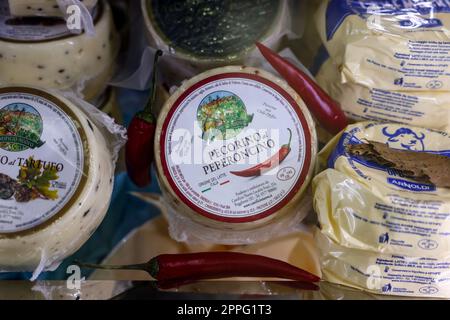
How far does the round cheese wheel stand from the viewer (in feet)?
3.70

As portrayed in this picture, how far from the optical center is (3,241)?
0.90 meters

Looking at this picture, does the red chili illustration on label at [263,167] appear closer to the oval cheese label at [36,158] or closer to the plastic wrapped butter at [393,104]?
the plastic wrapped butter at [393,104]

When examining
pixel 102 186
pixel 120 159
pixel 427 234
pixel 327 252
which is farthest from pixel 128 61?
pixel 427 234

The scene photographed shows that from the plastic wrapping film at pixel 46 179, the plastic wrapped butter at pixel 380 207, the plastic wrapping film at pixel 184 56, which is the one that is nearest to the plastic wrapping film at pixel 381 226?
the plastic wrapped butter at pixel 380 207

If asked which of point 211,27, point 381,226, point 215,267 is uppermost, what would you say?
point 211,27

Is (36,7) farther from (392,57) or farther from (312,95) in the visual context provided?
(392,57)

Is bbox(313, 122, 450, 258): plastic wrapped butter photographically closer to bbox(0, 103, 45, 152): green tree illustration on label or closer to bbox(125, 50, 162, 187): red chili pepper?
bbox(125, 50, 162, 187): red chili pepper

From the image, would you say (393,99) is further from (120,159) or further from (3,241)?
(3,241)

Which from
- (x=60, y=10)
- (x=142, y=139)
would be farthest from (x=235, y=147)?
(x=60, y=10)

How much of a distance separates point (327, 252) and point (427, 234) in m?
0.18

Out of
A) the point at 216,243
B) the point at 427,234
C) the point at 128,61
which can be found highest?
the point at 128,61

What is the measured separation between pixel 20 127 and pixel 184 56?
14.5 inches

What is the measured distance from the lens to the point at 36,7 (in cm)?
104
